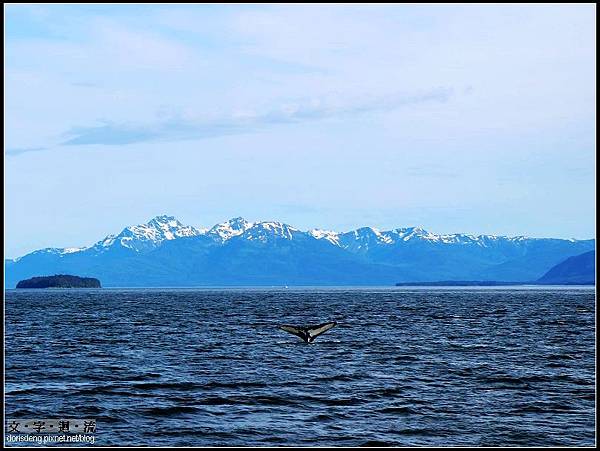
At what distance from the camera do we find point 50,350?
67.0 m

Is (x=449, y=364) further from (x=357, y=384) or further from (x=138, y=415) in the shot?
(x=138, y=415)

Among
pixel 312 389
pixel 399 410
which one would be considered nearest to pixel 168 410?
pixel 312 389

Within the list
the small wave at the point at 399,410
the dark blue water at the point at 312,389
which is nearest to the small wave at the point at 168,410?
the dark blue water at the point at 312,389

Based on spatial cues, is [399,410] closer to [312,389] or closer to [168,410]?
[312,389]

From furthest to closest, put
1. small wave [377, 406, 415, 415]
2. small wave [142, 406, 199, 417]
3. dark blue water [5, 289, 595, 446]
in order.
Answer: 1. small wave [377, 406, 415, 415]
2. small wave [142, 406, 199, 417]
3. dark blue water [5, 289, 595, 446]

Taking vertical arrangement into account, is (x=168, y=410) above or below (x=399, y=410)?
above

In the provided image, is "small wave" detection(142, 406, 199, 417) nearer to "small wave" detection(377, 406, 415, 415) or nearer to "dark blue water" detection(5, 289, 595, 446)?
"dark blue water" detection(5, 289, 595, 446)

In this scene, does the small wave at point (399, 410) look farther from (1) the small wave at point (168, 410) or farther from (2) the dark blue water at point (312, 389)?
(1) the small wave at point (168, 410)

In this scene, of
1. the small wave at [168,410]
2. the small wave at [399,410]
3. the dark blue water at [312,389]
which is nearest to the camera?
the dark blue water at [312,389]

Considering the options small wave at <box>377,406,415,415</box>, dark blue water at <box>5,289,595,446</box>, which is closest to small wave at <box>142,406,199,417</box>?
dark blue water at <box>5,289,595,446</box>

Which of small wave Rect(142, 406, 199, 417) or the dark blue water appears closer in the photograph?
the dark blue water

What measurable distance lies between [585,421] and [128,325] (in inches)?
2958

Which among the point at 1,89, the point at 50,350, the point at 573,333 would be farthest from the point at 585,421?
the point at 573,333

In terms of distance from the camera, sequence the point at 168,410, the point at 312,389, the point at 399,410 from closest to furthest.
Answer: the point at 168,410 → the point at 399,410 → the point at 312,389
